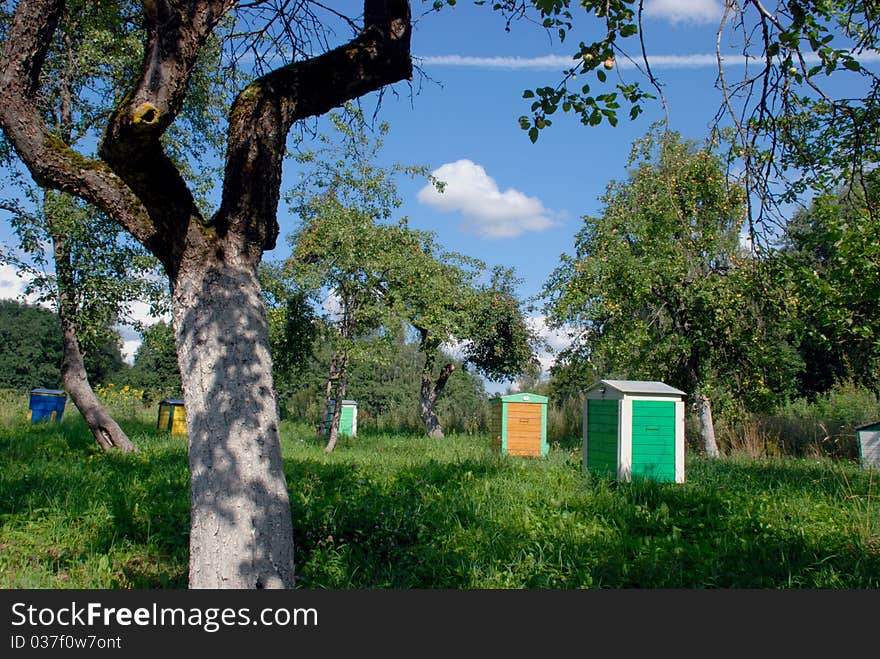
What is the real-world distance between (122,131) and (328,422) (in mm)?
17186

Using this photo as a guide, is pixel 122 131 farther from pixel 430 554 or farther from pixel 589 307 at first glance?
pixel 589 307

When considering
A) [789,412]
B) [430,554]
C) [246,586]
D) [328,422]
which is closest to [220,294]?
[246,586]

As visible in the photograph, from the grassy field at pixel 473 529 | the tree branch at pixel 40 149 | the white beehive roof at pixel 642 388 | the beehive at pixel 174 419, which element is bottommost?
the grassy field at pixel 473 529

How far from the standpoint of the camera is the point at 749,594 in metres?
4.23

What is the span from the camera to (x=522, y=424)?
15.1m

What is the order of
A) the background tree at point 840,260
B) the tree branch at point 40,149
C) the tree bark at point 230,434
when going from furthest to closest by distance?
the background tree at point 840,260, the tree branch at point 40,149, the tree bark at point 230,434

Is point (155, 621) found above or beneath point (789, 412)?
beneath

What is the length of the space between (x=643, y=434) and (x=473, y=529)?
3.99 m

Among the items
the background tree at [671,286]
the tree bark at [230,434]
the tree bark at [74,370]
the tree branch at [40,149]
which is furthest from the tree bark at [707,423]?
the tree branch at [40,149]

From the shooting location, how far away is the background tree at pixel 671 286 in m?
14.6

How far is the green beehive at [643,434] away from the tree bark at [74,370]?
808cm

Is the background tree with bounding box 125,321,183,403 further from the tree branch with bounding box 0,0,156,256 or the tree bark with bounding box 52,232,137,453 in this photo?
the tree branch with bounding box 0,0,156,256

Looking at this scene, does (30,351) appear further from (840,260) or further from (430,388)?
(840,260)

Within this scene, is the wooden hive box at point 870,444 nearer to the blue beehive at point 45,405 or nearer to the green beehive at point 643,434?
the green beehive at point 643,434
